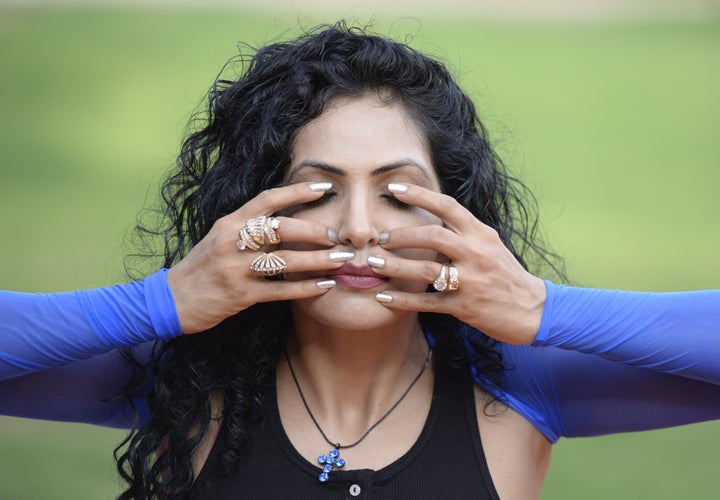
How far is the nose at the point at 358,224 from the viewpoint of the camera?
8.79 feet

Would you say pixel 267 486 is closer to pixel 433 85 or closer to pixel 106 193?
pixel 433 85

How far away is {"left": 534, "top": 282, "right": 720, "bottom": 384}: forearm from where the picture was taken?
2.67m

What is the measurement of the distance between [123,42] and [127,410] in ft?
48.9

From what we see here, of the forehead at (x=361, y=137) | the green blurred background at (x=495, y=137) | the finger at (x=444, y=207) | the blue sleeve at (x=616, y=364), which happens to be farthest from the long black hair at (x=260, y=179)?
the green blurred background at (x=495, y=137)

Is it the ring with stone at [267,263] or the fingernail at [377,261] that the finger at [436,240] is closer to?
the fingernail at [377,261]

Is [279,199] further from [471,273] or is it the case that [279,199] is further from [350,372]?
[350,372]

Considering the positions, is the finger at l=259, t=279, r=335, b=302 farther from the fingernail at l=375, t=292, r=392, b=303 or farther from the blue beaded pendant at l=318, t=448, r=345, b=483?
the blue beaded pendant at l=318, t=448, r=345, b=483

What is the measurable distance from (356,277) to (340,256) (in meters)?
0.10

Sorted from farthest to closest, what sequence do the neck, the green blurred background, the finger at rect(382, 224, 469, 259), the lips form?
the green blurred background → the neck → the lips → the finger at rect(382, 224, 469, 259)

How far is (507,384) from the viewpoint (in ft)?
9.71

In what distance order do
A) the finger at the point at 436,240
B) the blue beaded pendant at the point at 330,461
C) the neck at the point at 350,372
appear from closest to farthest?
1. the finger at the point at 436,240
2. the blue beaded pendant at the point at 330,461
3. the neck at the point at 350,372

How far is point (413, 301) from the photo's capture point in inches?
106

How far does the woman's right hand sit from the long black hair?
11.6 inches

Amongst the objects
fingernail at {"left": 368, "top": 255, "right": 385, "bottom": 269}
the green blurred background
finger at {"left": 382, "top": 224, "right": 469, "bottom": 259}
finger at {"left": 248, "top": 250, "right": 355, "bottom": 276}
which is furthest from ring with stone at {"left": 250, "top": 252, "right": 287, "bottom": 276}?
the green blurred background
